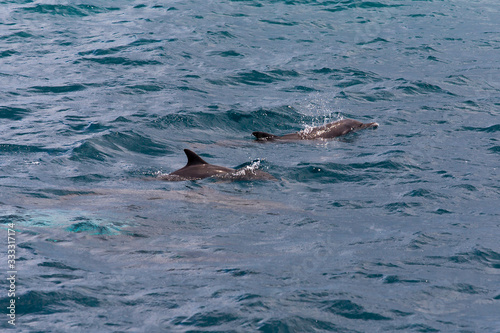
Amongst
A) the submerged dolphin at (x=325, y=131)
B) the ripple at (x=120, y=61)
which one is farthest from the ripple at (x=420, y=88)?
the ripple at (x=120, y=61)

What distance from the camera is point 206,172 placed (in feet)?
40.0

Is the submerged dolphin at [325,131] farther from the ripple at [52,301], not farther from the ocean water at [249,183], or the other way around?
the ripple at [52,301]

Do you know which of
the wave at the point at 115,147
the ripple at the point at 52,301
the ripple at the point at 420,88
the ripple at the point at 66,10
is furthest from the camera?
the ripple at the point at 66,10

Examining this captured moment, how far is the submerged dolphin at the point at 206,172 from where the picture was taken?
12.1 meters

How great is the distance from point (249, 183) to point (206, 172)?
92 cm

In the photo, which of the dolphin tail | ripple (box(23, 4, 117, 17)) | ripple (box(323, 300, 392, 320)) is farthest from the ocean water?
ripple (box(23, 4, 117, 17))

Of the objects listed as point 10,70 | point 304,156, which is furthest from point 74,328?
point 10,70

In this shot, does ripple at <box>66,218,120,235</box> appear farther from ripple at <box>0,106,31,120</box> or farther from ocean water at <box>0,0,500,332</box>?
ripple at <box>0,106,31,120</box>

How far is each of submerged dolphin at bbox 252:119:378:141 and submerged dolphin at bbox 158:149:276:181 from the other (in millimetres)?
2630

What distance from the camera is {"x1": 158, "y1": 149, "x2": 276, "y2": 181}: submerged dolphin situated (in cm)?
1212

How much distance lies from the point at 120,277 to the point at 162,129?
839 cm

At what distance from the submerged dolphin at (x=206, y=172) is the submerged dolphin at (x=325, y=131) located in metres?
2.63

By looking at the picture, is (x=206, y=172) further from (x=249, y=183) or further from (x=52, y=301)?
(x=52, y=301)

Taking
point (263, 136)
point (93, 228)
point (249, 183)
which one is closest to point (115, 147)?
point (263, 136)
